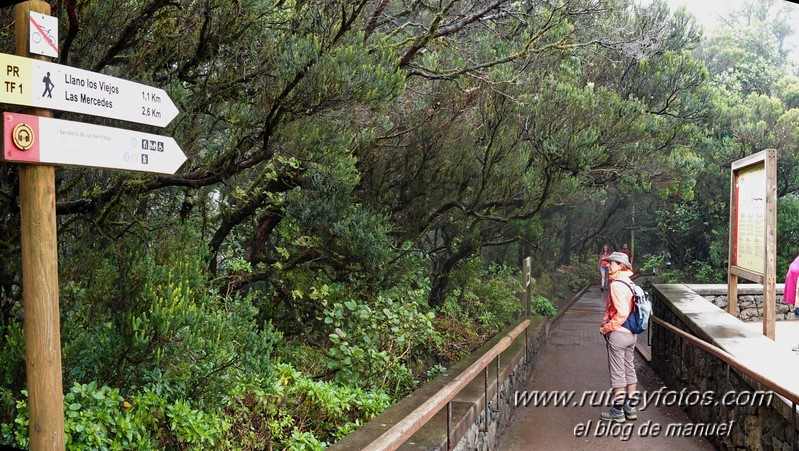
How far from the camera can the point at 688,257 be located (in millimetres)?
25109

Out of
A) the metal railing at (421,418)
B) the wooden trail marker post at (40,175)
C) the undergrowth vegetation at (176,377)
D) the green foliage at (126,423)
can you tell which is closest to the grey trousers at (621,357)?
the metal railing at (421,418)

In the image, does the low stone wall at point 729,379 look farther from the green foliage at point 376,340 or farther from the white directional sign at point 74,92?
the white directional sign at point 74,92

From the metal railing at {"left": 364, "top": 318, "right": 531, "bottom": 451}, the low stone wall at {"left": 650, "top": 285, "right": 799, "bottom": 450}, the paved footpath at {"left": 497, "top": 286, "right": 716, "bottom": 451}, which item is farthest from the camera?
the paved footpath at {"left": 497, "top": 286, "right": 716, "bottom": 451}

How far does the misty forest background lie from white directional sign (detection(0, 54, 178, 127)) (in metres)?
1.05

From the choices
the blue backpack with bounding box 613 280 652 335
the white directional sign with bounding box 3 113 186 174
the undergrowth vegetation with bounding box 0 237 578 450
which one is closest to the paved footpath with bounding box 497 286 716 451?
the blue backpack with bounding box 613 280 652 335

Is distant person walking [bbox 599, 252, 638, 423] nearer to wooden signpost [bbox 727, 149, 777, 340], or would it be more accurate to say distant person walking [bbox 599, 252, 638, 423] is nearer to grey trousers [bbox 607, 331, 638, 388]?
grey trousers [bbox 607, 331, 638, 388]

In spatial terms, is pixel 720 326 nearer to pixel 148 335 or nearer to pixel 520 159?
pixel 520 159

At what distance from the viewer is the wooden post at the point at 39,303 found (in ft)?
9.02

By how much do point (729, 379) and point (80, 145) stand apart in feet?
19.1

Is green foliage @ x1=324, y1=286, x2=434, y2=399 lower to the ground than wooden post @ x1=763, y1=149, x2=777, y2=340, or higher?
lower

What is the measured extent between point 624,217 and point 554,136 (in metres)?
25.5

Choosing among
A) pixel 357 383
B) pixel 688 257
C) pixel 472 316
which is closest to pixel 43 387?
pixel 357 383

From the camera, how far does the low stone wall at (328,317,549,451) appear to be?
458 cm

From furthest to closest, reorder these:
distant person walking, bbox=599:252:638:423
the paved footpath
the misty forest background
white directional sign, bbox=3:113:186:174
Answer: distant person walking, bbox=599:252:638:423, the paved footpath, the misty forest background, white directional sign, bbox=3:113:186:174
